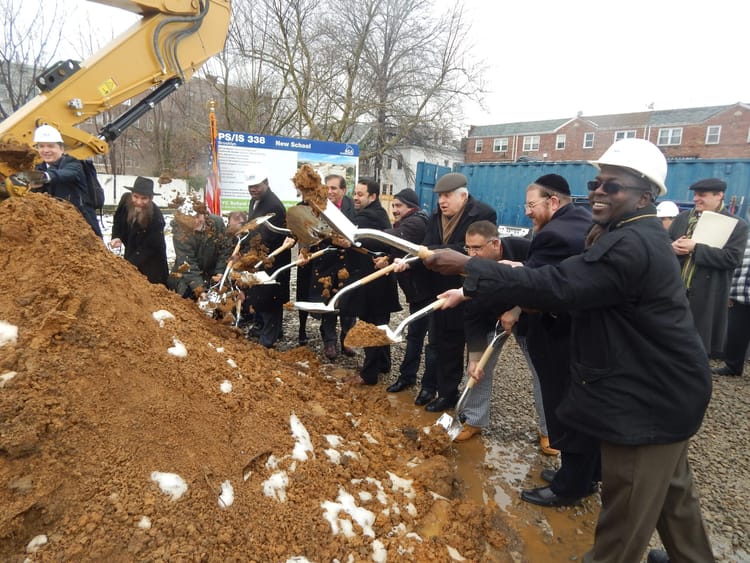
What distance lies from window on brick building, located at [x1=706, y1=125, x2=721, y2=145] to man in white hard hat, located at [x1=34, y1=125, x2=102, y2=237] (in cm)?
3642

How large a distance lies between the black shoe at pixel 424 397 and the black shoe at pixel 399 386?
258 mm

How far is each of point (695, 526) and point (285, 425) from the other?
2079 mm

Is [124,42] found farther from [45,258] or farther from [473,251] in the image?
[473,251]

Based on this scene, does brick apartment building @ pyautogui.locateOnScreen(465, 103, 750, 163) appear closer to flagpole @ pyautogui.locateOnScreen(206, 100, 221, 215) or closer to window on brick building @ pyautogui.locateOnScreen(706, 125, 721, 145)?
window on brick building @ pyautogui.locateOnScreen(706, 125, 721, 145)

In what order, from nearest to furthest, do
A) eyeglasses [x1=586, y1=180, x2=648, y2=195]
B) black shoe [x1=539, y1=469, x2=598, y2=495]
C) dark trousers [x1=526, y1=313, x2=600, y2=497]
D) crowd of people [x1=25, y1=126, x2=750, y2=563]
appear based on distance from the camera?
crowd of people [x1=25, y1=126, x2=750, y2=563]
eyeglasses [x1=586, y1=180, x2=648, y2=195]
dark trousers [x1=526, y1=313, x2=600, y2=497]
black shoe [x1=539, y1=469, x2=598, y2=495]

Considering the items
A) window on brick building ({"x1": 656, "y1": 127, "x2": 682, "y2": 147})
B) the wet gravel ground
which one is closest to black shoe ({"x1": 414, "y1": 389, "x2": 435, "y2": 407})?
the wet gravel ground

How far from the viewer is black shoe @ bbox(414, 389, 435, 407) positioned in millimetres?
4172

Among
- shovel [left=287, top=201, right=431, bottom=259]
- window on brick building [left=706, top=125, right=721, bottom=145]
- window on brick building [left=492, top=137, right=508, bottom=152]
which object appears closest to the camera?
shovel [left=287, top=201, right=431, bottom=259]

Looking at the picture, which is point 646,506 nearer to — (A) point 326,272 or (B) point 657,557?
(B) point 657,557

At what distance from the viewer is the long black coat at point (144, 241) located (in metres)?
4.80

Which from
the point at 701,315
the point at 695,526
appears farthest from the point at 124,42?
the point at 701,315

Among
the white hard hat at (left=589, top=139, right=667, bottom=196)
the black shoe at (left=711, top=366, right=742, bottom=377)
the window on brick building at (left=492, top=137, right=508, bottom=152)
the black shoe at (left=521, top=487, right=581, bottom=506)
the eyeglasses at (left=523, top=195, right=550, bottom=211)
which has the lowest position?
the black shoe at (left=711, top=366, right=742, bottom=377)

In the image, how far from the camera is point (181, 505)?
1.93 metres

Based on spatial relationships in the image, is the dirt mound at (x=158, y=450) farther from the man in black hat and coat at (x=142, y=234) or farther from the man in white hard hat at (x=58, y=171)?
the man in black hat and coat at (x=142, y=234)
